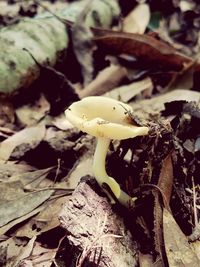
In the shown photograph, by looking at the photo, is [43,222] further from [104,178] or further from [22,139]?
[22,139]

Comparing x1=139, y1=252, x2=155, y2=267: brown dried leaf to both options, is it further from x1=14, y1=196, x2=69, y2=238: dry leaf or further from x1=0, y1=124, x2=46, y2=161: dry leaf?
x1=0, y1=124, x2=46, y2=161: dry leaf

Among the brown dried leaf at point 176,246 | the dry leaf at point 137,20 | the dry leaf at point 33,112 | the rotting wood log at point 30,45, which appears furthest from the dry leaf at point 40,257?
the dry leaf at point 137,20

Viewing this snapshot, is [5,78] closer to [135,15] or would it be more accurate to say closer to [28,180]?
[28,180]

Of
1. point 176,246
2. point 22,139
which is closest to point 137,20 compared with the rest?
point 22,139

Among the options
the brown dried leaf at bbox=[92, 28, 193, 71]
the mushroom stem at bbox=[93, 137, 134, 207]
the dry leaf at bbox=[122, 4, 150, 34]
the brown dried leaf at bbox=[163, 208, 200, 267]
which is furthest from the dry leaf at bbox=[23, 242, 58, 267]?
the dry leaf at bbox=[122, 4, 150, 34]

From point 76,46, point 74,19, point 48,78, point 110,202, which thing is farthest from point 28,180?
point 74,19

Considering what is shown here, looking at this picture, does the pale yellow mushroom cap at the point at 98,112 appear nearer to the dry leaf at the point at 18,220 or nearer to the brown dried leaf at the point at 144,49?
the dry leaf at the point at 18,220
